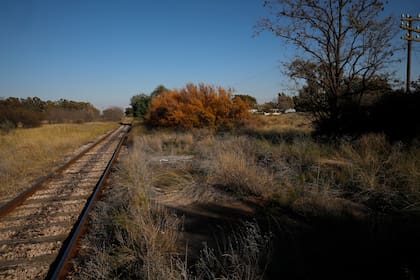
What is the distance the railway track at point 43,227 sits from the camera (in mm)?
3170

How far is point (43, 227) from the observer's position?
14.2 feet

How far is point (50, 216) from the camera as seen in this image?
4840 mm

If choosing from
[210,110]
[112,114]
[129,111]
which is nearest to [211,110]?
[210,110]

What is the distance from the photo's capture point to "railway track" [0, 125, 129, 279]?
3.17 m

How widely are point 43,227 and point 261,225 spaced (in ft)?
13.1

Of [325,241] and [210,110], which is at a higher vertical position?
[210,110]

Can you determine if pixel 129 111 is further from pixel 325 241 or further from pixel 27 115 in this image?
pixel 325 241

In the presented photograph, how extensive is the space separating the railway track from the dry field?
0.37 m

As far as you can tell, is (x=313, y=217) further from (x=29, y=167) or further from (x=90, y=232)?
(x=29, y=167)

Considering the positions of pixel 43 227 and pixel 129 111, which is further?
pixel 129 111

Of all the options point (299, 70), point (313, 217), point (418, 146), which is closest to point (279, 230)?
point (313, 217)

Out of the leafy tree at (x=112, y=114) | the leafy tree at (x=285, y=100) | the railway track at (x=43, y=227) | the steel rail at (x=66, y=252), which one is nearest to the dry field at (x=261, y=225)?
the steel rail at (x=66, y=252)

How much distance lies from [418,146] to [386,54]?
4.21 metres

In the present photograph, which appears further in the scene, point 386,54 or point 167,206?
point 386,54
